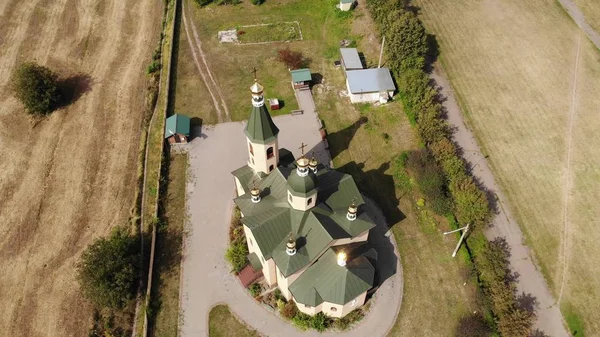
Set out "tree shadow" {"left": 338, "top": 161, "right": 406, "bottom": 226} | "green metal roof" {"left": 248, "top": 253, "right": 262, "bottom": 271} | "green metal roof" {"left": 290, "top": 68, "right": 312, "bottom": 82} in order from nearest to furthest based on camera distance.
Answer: "green metal roof" {"left": 248, "top": 253, "right": 262, "bottom": 271} → "tree shadow" {"left": 338, "top": 161, "right": 406, "bottom": 226} → "green metal roof" {"left": 290, "top": 68, "right": 312, "bottom": 82}

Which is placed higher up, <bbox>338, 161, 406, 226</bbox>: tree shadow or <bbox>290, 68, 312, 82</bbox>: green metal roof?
<bbox>290, 68, 312, 82</bbox>: green metal roof

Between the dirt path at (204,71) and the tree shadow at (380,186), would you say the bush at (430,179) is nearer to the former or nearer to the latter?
the tree shadow at (380,186)

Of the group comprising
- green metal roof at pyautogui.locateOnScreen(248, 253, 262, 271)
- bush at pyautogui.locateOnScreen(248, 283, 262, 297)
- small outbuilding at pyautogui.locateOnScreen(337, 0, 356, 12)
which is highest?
small outbuilding at pyautogui.locateOnScreen(337, 0, 356, 12)

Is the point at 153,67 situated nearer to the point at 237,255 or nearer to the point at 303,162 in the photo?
the point at 237,255

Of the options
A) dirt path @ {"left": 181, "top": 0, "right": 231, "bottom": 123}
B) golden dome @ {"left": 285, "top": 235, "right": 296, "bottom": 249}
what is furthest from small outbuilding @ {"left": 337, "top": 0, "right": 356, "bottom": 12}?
golden dome @ {"left": 285, "top": 235, "right": 296, "bottom": 249}

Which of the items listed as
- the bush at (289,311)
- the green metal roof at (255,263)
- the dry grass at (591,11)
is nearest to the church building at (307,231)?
the green metal roof at (255,263)

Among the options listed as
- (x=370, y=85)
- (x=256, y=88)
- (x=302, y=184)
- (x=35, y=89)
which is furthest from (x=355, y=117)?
(x=35, y=89)

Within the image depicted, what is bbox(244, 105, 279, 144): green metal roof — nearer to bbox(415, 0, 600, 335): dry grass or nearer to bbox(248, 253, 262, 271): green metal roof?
bbox(248, 253, 262, 271): green metal roof
